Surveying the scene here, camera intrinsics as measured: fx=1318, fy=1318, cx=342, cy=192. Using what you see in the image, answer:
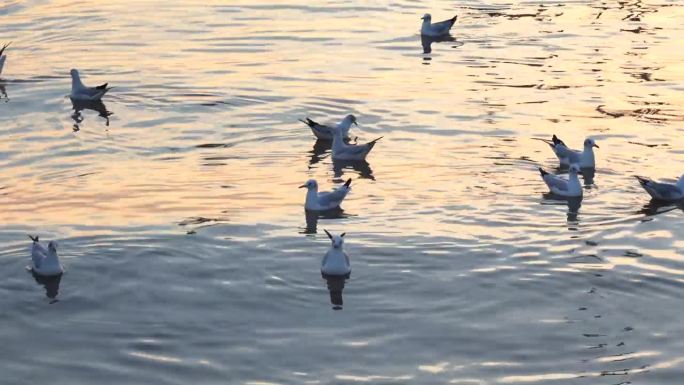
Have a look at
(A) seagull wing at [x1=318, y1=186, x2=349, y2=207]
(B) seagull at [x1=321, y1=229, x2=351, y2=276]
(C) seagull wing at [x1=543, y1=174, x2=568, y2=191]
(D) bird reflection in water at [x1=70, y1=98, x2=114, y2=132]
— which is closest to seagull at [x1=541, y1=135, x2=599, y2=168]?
(C) seagull wing at [x1=543, y1=174, x2=568, y2=191]

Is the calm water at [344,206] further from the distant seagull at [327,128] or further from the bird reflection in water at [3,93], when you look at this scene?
the distant seagull at [327,128]

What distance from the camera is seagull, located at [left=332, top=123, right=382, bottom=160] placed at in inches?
960

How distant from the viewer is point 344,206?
70.0 feet

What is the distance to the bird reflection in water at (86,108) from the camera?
27.5 m

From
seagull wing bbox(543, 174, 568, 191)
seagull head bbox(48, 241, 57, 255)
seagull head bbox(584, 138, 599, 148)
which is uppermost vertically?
seagull head bbox(48, 241, 57, 255)

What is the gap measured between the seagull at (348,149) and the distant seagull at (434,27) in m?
11.5

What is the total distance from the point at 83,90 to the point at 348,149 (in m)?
7.16

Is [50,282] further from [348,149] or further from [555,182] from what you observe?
[555,182]

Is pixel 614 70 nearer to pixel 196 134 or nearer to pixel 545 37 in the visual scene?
pixel 545 37

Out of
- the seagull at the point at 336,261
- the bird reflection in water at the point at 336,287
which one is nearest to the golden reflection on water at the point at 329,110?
the seagull at the point at 336,261

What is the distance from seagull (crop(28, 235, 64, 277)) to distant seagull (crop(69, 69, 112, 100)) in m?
11.5

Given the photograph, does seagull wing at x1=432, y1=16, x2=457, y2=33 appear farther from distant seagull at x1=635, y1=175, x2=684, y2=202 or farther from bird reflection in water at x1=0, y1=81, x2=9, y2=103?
distant seagull at x1=635, y1=175, x2=684, y2=202

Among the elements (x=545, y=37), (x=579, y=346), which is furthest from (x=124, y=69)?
(x=579, y=346)

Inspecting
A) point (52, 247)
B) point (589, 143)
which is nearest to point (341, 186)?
point (589, 143)
